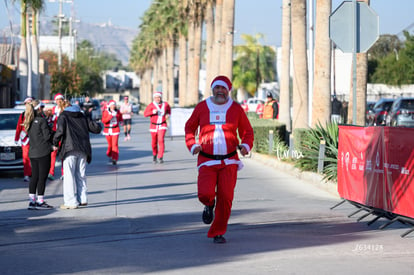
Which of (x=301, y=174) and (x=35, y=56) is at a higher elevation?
(x=35, y=56)

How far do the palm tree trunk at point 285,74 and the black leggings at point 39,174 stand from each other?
1873 centimetres

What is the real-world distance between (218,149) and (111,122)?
12330 millimetres

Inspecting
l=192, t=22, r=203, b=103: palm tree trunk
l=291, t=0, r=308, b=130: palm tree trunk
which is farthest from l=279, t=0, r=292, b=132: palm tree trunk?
l=192, t=22, r=203, b=103: palm tree trunk

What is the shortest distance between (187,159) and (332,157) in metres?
8.11

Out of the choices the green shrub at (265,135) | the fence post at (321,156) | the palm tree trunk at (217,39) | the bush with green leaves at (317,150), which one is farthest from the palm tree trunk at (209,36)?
the fence post at (321,156)

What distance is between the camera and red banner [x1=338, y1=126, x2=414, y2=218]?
974cm

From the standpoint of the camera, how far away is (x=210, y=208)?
9633 millimetres

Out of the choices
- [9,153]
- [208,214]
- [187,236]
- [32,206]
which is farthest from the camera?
[9,153]

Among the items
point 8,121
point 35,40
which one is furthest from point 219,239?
point 35,40

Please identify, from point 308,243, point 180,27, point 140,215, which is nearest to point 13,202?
point 140,215

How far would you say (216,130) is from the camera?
945 centimetres

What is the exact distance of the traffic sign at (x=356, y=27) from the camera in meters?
13.9

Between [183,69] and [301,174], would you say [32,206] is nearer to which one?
[301,174]

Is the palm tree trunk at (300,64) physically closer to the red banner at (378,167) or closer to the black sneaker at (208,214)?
the red banner at (378,167)
